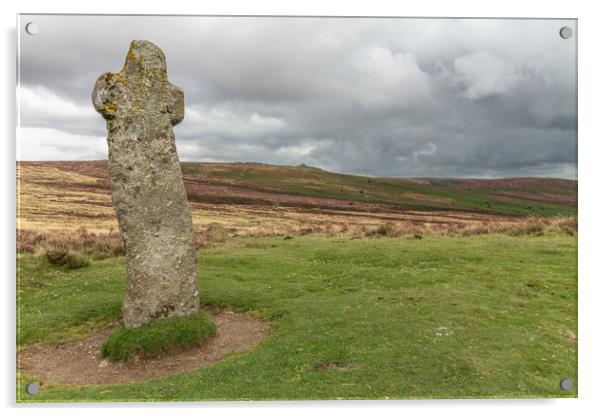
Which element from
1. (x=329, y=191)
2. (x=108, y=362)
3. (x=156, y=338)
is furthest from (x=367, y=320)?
(x=329, y=191)

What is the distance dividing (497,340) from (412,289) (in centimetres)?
438

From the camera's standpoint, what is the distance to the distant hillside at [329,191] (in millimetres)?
35034

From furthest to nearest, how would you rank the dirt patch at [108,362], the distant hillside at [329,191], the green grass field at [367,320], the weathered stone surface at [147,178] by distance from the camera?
the distant hillside at [329,191] < the weathered stone surface at [147,178] < the dirt patch at [108,362] < the green grass field at [367,320]

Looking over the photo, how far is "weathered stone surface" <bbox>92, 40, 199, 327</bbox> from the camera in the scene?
435 inches

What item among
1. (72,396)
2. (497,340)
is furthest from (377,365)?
(72,396)

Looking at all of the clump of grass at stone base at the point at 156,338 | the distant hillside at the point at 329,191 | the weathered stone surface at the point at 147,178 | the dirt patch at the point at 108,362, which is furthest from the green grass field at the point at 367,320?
the distant hillside at the point at 329,191

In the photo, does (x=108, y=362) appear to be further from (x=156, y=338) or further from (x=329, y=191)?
(x=329, y=191)

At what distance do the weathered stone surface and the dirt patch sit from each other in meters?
1.21

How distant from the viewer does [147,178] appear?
1120cm

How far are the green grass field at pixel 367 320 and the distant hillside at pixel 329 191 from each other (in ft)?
37.4

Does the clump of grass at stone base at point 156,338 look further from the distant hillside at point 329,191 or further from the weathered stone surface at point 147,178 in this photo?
the distant hillside at point 329,191

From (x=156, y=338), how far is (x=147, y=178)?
4194mm

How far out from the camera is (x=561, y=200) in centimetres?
1619

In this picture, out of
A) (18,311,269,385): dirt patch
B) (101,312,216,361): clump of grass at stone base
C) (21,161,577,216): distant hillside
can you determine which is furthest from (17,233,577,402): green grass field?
(21,161,577,216): distant hillside
